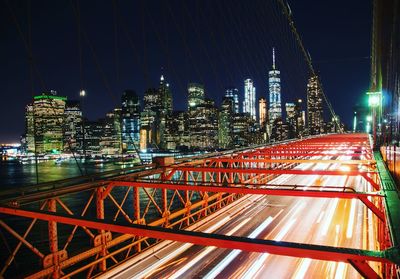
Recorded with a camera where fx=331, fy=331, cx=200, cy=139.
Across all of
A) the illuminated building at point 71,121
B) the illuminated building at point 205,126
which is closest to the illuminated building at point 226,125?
the illuminated building at point 205,126

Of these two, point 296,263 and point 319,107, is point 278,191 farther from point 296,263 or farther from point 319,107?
point 319,107

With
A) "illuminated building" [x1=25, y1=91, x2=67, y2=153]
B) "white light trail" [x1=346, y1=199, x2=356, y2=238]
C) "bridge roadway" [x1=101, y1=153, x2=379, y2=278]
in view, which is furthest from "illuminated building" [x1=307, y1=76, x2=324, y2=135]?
"illuminated building" [x1=25, y1=91, x2=67, y2=153]

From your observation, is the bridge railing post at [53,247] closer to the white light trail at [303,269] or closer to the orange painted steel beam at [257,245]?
the orange painted steel beam at [257,245]

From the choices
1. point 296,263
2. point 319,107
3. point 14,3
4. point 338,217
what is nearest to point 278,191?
point 296,263

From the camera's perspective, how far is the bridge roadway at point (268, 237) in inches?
280

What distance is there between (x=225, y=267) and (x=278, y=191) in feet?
7.63

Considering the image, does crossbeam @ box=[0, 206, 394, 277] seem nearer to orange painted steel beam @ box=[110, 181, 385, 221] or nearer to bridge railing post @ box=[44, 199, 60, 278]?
bridge railing post @ box=[44, 199, 60, 278]

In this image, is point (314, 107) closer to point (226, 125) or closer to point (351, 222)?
point (226, 125)

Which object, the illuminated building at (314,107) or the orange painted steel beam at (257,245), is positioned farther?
the illuminated building at (314,107)

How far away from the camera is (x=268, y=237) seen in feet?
32.4

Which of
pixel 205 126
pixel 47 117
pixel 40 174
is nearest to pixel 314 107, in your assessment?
pixel 205 126

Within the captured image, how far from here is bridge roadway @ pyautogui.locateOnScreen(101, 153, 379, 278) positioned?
7.11 meters

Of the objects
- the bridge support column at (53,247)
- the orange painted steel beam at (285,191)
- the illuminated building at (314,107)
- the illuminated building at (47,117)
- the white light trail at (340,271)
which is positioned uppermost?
the illuminated building at (314,107)

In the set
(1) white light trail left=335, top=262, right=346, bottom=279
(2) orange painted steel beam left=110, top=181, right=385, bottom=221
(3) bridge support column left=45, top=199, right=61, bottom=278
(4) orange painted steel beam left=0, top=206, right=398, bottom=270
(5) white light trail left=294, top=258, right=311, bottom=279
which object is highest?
(4) orange painted steel beam left=0, top=206, right=398, bottom=270
